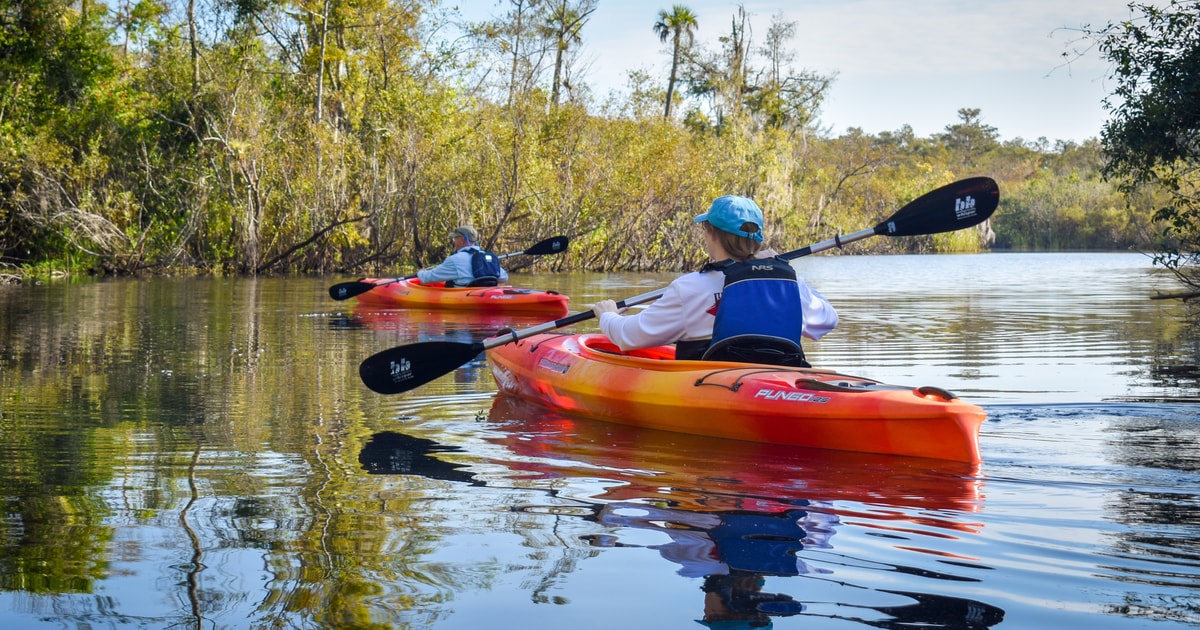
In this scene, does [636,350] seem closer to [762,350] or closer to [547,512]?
[762,350]

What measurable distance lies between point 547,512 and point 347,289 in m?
10.5

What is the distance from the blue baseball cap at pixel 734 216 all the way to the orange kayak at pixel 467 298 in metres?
7.41

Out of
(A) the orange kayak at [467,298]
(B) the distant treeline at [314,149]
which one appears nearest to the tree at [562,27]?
(B) the distant treeline at [314,149]

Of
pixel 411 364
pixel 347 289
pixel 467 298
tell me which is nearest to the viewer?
pixel 411 364

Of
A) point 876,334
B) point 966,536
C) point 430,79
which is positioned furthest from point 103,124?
point 966,536

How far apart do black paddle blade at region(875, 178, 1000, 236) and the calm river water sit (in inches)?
37.0

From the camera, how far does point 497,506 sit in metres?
3.97

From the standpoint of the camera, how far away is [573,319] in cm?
672

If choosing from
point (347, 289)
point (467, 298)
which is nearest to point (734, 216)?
point (467, 298)

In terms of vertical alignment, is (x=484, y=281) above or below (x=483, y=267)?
below

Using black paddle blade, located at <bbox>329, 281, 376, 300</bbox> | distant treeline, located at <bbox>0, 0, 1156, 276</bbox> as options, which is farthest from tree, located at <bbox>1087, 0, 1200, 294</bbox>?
distant treeline, located at <bbox>0, 0, 1156, 276</bbox>

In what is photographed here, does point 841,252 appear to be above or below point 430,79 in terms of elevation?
below

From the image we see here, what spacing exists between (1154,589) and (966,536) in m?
0.63

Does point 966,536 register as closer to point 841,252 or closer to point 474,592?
point 474,592
